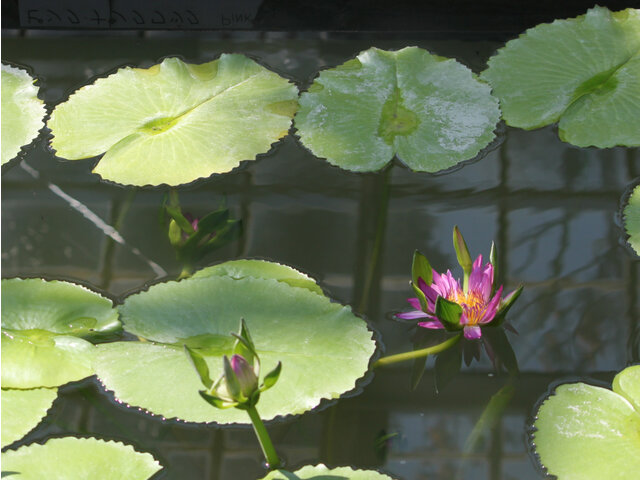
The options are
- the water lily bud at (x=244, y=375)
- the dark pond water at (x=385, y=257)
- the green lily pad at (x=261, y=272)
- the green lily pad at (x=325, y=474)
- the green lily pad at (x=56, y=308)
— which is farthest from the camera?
the green lily pad at (x=261, y=272)

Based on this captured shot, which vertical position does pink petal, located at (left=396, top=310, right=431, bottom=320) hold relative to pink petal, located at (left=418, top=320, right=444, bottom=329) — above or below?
above

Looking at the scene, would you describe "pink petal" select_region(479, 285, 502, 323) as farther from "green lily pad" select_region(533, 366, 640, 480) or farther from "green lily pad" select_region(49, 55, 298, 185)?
"green lily pad" select_region(49, 55, 298, 185)

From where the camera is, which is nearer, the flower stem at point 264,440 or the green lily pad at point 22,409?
the flower stem at point 264,440

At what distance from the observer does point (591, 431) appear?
1117mm

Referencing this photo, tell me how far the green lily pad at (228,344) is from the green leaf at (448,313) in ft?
0.38

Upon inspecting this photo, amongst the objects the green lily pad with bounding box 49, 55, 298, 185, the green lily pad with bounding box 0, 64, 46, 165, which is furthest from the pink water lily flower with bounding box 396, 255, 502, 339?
the green lily pad with bounding box 0, 64, 46, 165

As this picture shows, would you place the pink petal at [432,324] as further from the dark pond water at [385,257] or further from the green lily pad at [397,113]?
the green lily pad at [397,113]

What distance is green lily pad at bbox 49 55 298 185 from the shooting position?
163 centimetres

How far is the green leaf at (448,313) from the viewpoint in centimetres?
122

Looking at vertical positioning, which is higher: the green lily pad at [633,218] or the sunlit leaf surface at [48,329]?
the green lily pad at [633,218]

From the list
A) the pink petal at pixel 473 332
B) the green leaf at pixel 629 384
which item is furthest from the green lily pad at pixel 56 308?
the green leaf at pixel 629 384

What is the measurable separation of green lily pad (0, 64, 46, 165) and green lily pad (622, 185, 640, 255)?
1.23 metres

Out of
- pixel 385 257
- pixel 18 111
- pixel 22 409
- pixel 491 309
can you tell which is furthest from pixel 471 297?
pixel 18 111

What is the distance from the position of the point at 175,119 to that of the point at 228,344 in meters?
0.69
